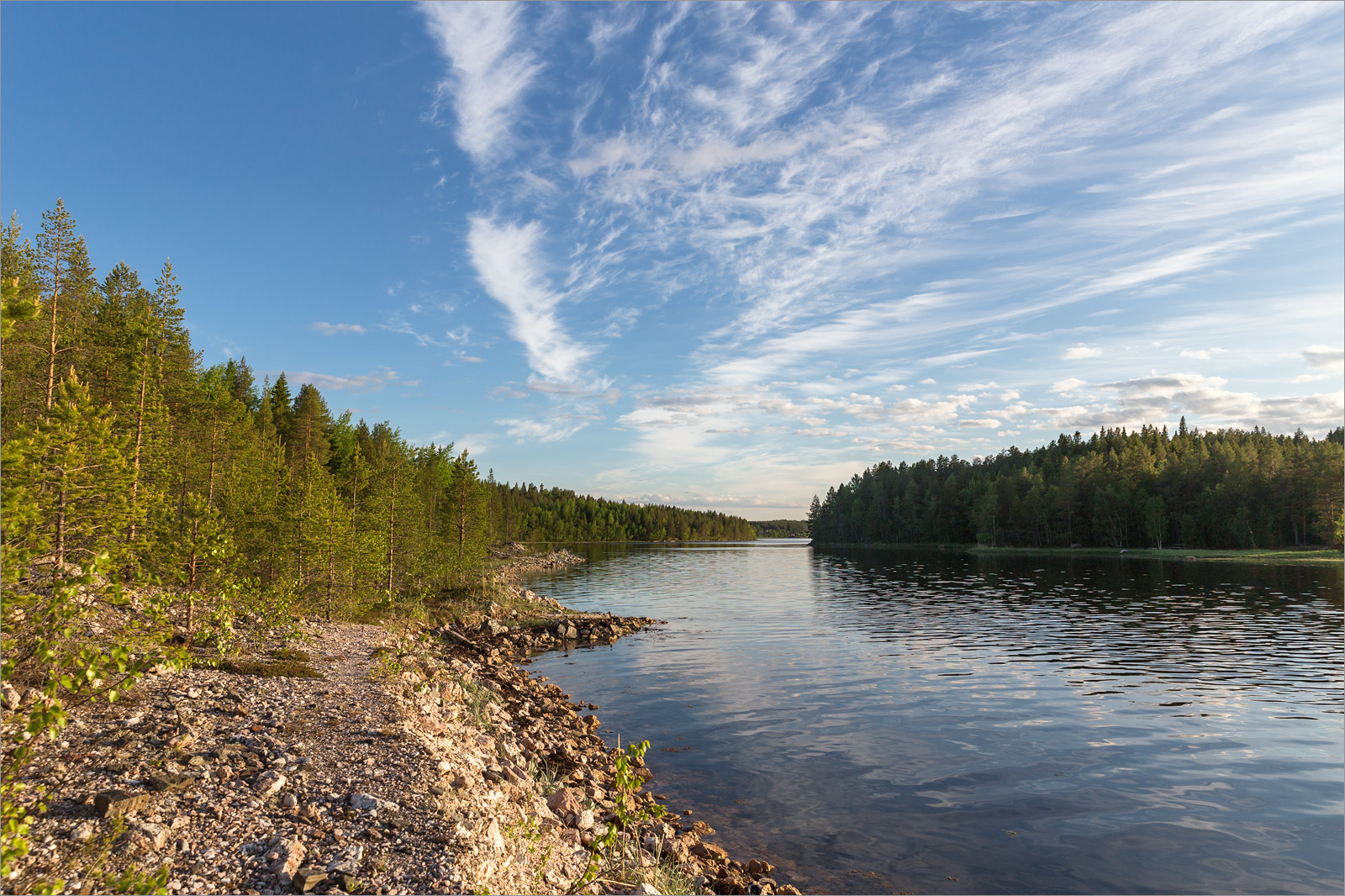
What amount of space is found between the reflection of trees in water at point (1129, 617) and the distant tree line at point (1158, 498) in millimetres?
29870

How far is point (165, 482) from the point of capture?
22125 mm

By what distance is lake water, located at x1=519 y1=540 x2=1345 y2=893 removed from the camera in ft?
42.7

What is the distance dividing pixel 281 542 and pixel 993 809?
29.6 m

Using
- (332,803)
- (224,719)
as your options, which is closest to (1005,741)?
(332,803)

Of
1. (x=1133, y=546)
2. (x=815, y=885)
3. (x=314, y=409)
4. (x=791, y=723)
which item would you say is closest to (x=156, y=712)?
(x=815, y=885)

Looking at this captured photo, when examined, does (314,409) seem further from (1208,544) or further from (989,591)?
(1208,544)

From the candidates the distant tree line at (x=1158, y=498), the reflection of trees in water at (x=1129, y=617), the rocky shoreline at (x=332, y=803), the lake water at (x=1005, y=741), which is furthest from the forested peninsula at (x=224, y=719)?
the distant tree line at (x=1158, y=498)

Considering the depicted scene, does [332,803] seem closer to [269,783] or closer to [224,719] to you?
[269,783]

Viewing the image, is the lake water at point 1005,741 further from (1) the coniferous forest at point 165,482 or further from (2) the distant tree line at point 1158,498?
(2) the distant tree line at point 1158,498

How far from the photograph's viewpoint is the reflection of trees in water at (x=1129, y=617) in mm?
29562

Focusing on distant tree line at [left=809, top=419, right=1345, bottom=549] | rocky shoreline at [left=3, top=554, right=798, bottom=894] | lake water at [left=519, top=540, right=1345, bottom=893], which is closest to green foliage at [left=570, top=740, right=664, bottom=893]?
rocky shoreline at [left=3, top=554, right=798, bottom=894]

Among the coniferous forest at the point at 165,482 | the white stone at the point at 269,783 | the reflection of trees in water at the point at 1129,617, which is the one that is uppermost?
the coniferous forest at the point at 165,482

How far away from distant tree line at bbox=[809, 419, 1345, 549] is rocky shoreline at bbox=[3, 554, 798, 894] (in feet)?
328

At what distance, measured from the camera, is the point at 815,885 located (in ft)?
39.7
